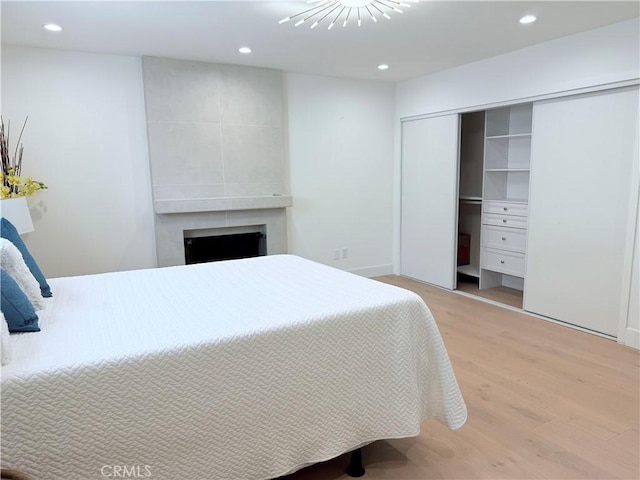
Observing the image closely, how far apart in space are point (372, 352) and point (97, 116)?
3335 mm

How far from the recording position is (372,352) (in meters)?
1.74

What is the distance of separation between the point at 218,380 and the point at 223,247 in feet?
10.2

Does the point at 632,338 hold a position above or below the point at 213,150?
below

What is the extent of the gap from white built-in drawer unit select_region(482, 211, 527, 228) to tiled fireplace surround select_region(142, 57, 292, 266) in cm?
217

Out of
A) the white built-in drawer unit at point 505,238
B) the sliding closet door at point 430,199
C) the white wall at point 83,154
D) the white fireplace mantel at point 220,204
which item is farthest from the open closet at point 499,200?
the white wall at point 83,154

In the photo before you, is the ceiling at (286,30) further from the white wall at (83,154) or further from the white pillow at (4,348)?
the white pillow at (4,348)

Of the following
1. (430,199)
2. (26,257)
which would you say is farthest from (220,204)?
(430,199)

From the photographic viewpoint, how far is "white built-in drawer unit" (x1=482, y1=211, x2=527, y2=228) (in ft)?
13.7

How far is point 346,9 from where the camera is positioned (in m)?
2.72

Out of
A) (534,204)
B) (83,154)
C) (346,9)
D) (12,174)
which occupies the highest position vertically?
(346,9)

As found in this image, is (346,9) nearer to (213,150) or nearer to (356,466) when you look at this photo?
(213,150)

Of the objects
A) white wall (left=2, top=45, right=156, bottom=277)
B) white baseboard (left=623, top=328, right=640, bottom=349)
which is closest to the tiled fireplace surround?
white wall (left=2, top=45, right=156, bottom=277)

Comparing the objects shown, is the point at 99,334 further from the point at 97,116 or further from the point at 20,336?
the point at 97,116

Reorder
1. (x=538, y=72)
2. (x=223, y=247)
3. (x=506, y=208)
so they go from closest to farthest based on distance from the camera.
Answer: (x=538, y=72) → (x=506, y=208) → (x=223, y=247)
